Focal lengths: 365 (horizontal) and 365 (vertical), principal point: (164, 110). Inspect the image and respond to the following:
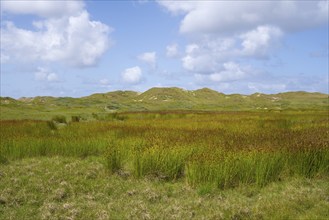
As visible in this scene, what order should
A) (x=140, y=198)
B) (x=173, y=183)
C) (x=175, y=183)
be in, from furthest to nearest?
(x=173, y=183) < (x=175, y=183) < (x=140, y=198)

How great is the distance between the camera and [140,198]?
346 inches

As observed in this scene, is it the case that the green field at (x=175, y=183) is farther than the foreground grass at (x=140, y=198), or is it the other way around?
the green field at (x=175, y=183)

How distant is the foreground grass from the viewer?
24.6 feet

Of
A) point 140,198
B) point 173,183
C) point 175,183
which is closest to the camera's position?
point 140,198

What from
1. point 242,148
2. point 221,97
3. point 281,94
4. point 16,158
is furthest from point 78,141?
point 281,94

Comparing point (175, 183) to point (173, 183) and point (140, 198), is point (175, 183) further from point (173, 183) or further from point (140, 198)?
point (140, 198)

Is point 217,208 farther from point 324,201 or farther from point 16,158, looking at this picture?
point 16,158

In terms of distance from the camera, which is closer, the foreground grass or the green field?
the foreground grass

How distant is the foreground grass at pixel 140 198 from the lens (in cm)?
751

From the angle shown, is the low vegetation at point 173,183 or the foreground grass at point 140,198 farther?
the low vegetation at point 173,183

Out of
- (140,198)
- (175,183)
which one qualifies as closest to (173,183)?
(175,183)

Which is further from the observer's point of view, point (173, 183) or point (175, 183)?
point (173, 183)

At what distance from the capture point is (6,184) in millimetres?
9969

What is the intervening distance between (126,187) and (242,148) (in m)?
3.76
